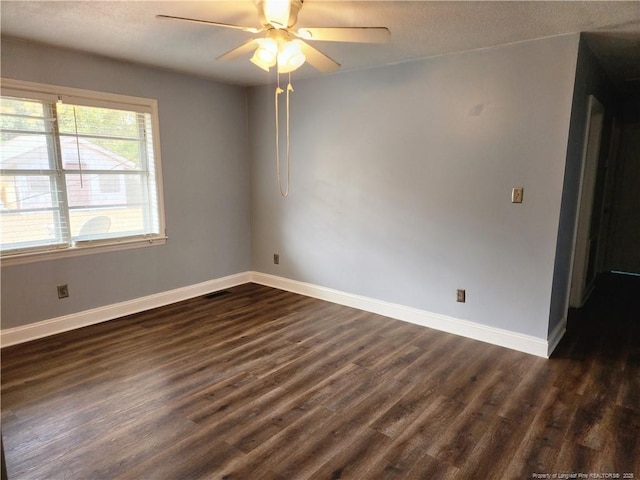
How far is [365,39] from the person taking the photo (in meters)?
2.10

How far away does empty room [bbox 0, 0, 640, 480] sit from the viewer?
2104mm

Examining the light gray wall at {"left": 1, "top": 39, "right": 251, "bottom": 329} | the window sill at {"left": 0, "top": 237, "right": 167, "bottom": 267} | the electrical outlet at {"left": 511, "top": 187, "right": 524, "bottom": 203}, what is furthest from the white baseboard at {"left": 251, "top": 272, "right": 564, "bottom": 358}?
the window sill at {"left": 0, "top": 237, "right": 167, "bottom": 267}

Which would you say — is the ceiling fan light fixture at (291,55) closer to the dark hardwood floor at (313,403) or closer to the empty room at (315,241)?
the empty room at (315,241)

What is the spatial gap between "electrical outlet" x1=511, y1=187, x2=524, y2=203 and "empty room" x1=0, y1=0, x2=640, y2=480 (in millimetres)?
15

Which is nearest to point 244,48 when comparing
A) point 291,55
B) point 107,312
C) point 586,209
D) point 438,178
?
point 291,55

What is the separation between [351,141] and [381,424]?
8.58 ft

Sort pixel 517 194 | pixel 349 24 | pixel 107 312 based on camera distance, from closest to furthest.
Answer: pixel 349 24 < pixel 517 194 < pixel 107 312

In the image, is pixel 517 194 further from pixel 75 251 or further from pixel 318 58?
pixel 75 251

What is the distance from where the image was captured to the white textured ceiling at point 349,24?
7.43ft

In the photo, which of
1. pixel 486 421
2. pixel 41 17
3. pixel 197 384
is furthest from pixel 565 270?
pixel 41 17

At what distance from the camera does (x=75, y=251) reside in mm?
3422

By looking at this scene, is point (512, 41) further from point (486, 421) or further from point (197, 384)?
point (197, 384)

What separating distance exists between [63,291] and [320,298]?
7.99 ft

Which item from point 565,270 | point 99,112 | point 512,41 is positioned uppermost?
point 512,41
